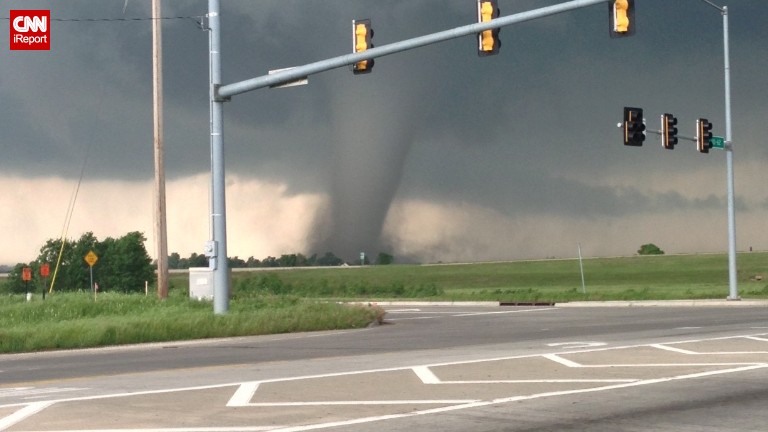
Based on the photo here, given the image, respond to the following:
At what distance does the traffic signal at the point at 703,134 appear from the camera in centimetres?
4269

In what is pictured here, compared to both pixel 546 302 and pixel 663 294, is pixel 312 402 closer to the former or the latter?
pixel 546 302

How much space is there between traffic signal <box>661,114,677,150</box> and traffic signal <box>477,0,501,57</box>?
57.3ft

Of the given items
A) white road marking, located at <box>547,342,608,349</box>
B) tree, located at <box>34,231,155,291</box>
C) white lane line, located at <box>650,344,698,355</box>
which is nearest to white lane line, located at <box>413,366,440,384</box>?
white lane line, located at <box>650,344,698,355</box>

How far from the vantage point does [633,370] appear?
15.9m

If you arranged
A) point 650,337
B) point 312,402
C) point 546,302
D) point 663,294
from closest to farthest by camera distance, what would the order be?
1. point 312,402
2. point 650,337
3. point 546,302
4. point 663,294

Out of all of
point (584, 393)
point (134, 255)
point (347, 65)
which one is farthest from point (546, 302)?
point (134, 255)

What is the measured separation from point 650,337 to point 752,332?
2.35m

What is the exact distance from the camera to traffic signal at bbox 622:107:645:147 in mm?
37312

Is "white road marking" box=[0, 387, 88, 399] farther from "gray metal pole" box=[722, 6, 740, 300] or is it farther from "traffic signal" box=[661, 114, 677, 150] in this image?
"gray metal pole" box=[722, 6, 740, 300]

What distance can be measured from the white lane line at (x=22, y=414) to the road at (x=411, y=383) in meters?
0.04

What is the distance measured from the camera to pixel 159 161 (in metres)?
34.8

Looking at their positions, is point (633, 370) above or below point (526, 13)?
below

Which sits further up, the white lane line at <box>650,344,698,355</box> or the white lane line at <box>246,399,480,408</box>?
the white lane line at <box>246,399,480,408</box>

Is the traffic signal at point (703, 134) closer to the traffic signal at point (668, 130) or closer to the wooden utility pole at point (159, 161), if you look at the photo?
the traffic signal at point (668, 130)
